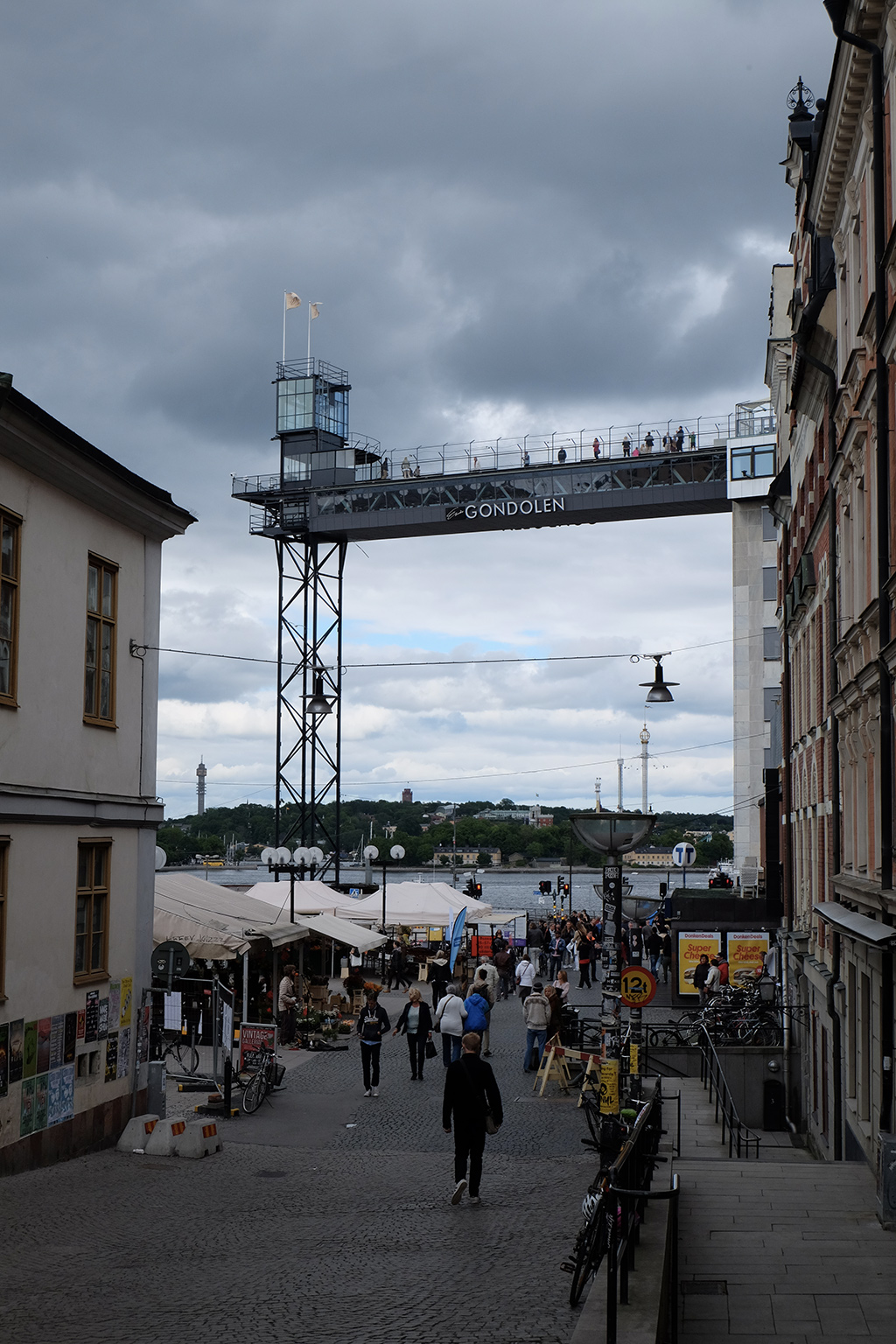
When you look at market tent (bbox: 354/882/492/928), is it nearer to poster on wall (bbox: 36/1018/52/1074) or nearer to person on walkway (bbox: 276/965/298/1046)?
person on walkway (bbox: 276/965/298/1046)

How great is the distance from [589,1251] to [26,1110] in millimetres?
9019

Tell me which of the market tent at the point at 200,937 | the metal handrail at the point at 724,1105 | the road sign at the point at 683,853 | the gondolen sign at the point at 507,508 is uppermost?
the gondolen sign at the point at 507,508

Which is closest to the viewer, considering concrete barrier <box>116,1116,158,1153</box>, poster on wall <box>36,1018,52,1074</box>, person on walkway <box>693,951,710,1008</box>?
Result: poster on wall <box>36,1018,52,1074</box>

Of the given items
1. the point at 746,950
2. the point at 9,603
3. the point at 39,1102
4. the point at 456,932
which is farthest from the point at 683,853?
the point at 9,603

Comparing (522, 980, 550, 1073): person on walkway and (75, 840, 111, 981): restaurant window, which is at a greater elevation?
(75, 840, 111, 981): restaurant window

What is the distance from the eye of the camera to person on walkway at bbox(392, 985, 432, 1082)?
2364cm

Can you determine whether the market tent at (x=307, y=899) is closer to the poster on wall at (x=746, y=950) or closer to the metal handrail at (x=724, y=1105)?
the poster on wall at (x=746, y=950)

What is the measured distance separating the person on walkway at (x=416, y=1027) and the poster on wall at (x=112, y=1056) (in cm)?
636

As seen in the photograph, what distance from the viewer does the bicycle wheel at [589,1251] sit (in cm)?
803

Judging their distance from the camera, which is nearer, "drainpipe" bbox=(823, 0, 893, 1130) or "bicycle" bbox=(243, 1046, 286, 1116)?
"drainpipe" bbox=(823, 0, 893, 1130)

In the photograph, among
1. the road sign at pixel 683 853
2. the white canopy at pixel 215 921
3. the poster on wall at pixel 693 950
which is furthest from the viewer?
the road sign at pixel 683 853

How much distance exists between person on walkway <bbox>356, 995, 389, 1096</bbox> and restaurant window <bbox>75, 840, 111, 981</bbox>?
15.8 feet

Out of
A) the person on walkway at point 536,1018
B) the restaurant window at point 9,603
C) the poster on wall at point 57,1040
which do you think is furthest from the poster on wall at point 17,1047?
the person on walkway at point 536,1018

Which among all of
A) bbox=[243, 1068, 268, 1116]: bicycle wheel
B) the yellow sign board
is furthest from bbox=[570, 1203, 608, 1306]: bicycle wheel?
bbox=[243, 1068, 268, 1116]: bicycle wheel
